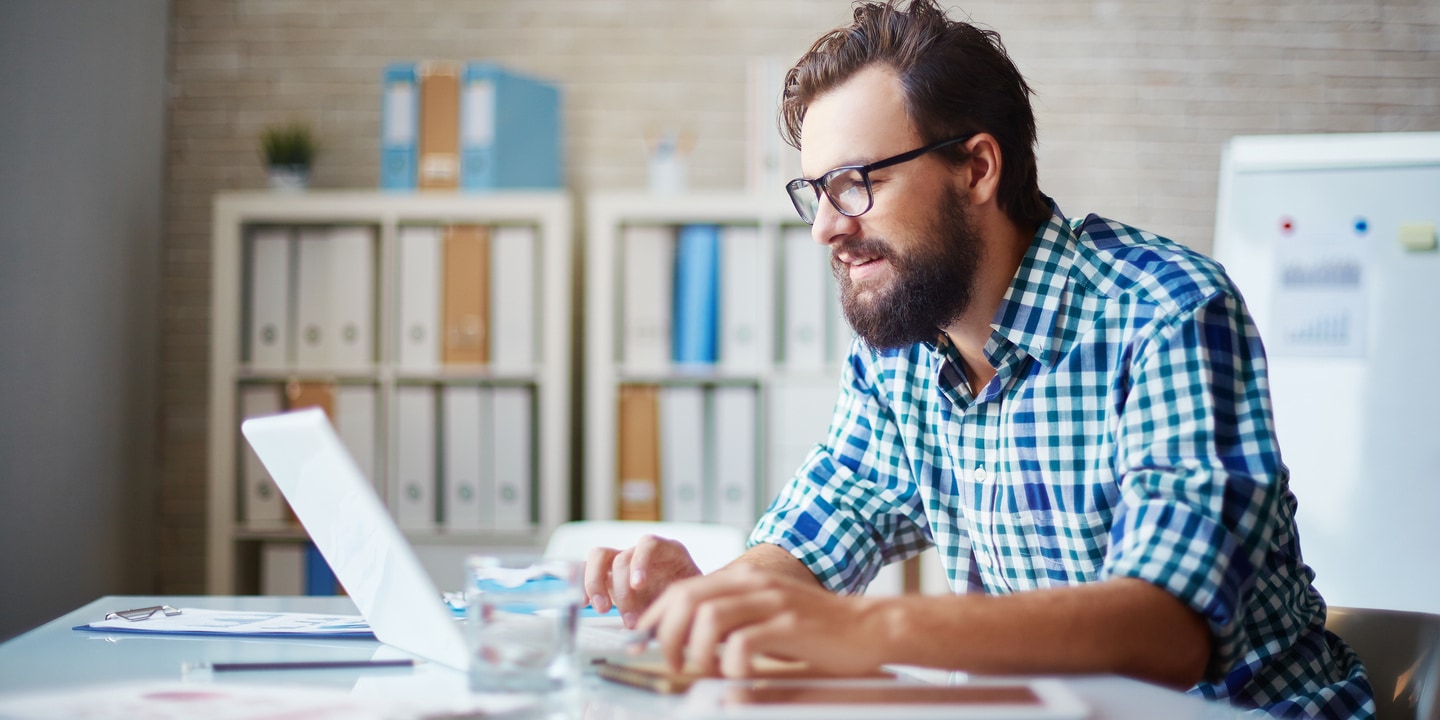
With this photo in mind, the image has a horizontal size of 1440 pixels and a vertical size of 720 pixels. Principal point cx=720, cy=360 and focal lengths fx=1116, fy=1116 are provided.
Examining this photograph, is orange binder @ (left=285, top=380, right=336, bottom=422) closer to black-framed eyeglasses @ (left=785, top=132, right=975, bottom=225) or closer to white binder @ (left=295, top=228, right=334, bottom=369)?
white binder @ (left=295, top=228, right=334, bottom=369)

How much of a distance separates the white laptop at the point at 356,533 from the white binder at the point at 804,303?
1926 millimetres

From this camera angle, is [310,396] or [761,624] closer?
[761,624]

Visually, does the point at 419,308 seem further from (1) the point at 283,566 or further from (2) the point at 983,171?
(2) the point at 983,171

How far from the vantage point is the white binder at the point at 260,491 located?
2.87 metres

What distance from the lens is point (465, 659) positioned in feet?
2.84

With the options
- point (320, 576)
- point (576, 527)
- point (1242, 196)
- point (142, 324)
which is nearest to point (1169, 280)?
point (576, 527)

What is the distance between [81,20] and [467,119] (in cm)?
95

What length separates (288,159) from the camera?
2951mm

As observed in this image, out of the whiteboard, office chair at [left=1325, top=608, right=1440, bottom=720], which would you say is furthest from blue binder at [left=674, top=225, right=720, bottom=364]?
office chair at [left=1325, top=608, right=1440, bottom=720]

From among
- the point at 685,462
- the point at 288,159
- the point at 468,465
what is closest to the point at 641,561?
the point at 685,462

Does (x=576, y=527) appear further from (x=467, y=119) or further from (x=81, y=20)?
(x=81, y=20)

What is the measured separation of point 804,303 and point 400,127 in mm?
1125

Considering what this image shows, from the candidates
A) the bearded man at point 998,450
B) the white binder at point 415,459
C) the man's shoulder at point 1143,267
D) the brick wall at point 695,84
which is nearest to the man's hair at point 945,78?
the bearded man at point 998,450

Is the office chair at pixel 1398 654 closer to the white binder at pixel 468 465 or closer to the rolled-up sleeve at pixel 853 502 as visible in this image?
the rolled-up sleeve at pixel 853 502
